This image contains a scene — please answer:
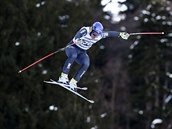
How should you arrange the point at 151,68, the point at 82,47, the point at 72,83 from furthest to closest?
the point at 151,68
the point at 72,83
the point at 82,47

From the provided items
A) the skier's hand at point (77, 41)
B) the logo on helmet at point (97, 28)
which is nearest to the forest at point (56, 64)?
the skier's hand at point (77, 41)

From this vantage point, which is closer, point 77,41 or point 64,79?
point 77,41

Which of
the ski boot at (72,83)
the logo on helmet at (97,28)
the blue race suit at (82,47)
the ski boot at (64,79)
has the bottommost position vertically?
the ski boot at (72,83)

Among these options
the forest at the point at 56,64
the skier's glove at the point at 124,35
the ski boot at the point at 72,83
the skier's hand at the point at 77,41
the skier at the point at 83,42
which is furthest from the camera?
the forest at the point at 56,64

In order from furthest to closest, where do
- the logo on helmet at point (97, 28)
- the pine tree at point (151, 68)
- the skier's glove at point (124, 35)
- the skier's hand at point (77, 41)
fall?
the pine tree at point (151, 68) → the skier's glove at point (124, 35) → the skier's hand at point (77, 41) → the logo on helmet at point (97, 28)

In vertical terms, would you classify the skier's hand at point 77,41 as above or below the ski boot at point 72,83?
above

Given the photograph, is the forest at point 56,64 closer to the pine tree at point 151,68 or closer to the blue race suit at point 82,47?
the pine tree at point 151,68

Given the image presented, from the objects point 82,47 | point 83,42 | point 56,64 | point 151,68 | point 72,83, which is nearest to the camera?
point 83,42

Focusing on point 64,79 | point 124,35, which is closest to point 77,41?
point 124,35

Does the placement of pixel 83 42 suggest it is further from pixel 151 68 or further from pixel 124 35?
pixel 151 68

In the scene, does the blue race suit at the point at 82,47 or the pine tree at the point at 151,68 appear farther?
the pine tree at the point at 151,68

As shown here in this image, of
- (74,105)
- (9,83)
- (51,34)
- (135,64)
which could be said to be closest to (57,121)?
(74,105)

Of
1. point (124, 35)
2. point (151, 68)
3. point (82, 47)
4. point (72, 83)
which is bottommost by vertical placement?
point (72, 83)

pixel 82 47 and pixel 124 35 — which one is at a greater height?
pixel 124 35
